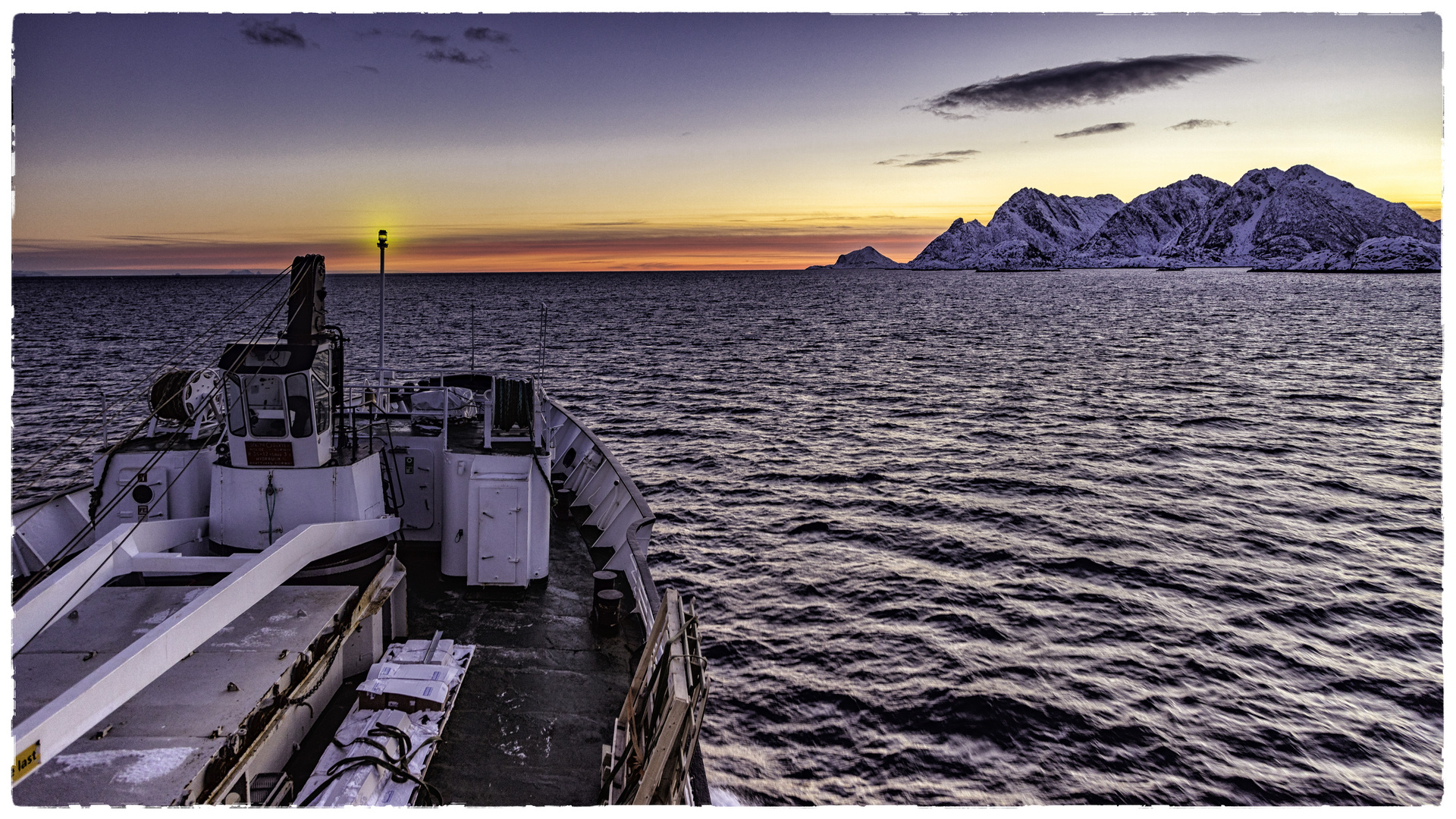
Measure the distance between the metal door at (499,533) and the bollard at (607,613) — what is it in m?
1.77

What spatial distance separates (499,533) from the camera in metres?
13.7

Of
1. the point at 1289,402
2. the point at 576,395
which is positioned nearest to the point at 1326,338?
the point at 1289,402

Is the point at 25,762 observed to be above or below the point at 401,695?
above

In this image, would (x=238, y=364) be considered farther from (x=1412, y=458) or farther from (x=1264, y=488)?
(x=1412, y=458)

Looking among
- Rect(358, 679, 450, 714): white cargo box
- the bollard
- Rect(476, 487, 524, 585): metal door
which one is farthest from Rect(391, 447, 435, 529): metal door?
Rect(358, 679, 450, 714): white cargo box

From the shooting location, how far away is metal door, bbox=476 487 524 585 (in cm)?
1345

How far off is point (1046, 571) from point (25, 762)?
21.0 meters

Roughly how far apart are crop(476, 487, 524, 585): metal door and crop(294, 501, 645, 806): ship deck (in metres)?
0.31

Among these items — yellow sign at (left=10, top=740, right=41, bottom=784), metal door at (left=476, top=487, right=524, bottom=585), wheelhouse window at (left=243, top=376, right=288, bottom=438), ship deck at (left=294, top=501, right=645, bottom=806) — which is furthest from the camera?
metal door at (left=476, top=487, right=524, bottom=585)

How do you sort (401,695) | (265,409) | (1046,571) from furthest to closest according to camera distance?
(1046,571) < (265,409) < (401,695)

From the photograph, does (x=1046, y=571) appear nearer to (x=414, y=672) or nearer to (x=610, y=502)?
(x=610, y=502)

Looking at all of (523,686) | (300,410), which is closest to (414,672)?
(523,686)

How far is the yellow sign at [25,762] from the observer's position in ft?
18.9

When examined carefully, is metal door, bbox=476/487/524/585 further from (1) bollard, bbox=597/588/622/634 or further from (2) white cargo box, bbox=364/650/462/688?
(2) white cargo box, bbox=364/650/462/688
